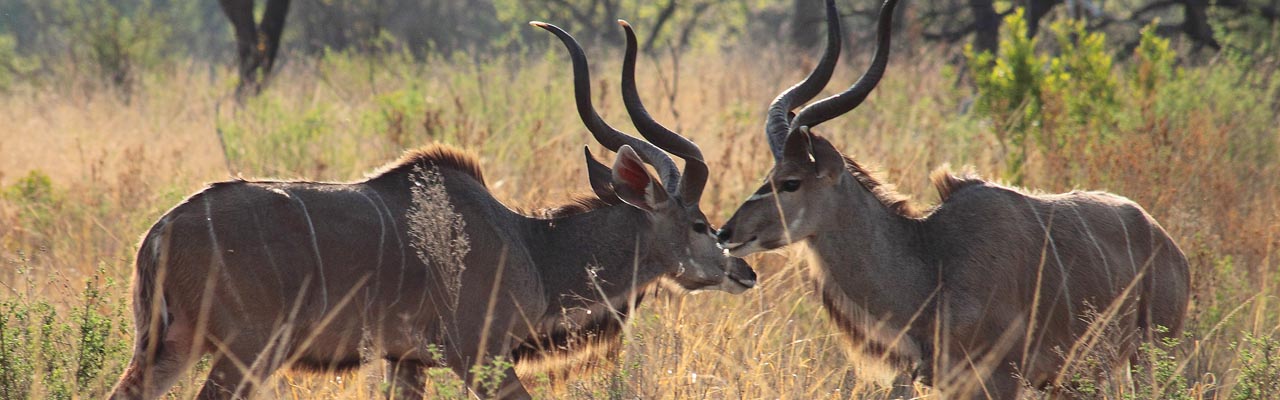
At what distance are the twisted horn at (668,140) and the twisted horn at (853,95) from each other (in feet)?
1.39

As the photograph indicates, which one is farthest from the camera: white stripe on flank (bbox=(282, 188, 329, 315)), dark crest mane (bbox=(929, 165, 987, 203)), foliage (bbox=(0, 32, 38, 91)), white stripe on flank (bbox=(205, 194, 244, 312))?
foliage (bbox=(0, 32, 38, 91))

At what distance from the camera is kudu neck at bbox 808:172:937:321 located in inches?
159

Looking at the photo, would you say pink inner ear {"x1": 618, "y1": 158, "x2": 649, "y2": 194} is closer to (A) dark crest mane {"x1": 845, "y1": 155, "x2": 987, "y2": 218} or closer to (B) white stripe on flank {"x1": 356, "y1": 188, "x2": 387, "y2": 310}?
Result: (A) dark crest mane {"x1": 845, "y1": 155, "x2": 987, "y2": 218}

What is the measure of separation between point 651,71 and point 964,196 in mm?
8305

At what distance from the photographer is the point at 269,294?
3.54m

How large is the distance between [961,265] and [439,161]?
165 centimetres

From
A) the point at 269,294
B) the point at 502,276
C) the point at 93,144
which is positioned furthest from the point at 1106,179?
the point at 93,144

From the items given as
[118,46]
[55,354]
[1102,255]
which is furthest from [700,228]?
[118,46]

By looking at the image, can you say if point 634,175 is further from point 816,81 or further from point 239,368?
point 239,368

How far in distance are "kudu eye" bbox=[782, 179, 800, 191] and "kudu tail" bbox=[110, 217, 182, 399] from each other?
1775 mm

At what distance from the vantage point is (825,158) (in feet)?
13.3

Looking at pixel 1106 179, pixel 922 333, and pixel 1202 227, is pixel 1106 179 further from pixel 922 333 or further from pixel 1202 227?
pixel 922 333

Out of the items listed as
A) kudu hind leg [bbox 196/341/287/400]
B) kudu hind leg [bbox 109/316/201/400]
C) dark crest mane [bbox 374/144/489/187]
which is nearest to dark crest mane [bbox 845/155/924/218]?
dark crest mane [bbox 374/144/489/187]

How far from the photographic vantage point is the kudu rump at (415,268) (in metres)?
3.51
